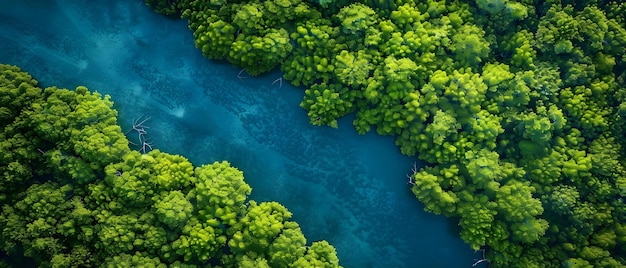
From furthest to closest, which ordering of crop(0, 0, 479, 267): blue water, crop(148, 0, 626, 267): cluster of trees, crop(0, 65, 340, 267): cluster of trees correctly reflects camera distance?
crop(0, 0, 479, 267): blue water, crop(148, 0, 626, 267): cluster of trees, crop(0, 65, 340, 267): cluster of trees

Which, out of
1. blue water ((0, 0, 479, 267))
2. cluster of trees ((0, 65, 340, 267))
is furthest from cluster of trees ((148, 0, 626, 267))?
cluster of trees ((0, 65, 340, 267))

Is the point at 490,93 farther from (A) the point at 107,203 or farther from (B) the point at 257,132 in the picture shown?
(A) the point at 107,203

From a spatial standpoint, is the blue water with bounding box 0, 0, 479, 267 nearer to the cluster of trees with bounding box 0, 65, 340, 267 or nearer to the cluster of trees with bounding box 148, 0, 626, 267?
the cluster of trees with bounding box 148, 0, 626, 267

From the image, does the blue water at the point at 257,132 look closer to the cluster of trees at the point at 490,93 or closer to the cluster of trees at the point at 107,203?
the cluster of trees at the point at 490,93

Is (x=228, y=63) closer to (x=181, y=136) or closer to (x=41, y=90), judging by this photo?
(x=181, y=136)

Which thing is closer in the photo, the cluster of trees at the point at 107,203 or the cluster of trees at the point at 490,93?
the cluster of trees at the point at 107,203

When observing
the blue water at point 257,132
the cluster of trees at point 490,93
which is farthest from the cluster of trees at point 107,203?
the cluster of trees at point 490,93

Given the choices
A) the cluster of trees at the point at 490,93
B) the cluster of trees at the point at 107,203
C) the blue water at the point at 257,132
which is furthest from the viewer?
the blue water at the point at 257,132

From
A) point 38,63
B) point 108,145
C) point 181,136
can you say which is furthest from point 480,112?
point 38,63
